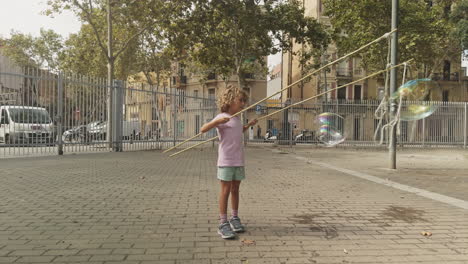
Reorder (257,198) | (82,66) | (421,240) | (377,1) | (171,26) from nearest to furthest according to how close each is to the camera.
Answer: (421,240) → (257,198) → (171,26) → (377,1) → (82,66)

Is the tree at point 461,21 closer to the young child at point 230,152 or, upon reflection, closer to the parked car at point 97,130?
the parked car at point 97,130

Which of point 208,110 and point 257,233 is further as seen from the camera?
point 208,110

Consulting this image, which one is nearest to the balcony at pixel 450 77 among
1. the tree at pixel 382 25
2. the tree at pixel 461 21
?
the tree at pixel 382 25

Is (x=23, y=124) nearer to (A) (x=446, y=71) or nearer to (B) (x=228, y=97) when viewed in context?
(B) (x=228, y=97)

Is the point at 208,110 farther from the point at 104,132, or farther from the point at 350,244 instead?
the point at 350,244

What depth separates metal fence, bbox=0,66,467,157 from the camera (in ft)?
38.9

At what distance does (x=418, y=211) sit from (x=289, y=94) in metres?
39.7

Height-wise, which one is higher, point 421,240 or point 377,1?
point 377,1

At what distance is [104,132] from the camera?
14484 millimetres

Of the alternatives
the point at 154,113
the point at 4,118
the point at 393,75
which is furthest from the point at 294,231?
the point at 154,113

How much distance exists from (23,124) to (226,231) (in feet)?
35.5

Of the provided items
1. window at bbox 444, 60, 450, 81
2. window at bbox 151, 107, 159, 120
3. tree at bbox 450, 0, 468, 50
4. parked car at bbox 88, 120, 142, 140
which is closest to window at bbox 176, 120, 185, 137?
window at bbox 151, 107, 159, 120

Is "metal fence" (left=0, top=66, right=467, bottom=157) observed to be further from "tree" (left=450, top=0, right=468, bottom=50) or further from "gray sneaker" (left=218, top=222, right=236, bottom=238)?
"gray sneaker" (left=218, top=222, right=236, bottom=238)

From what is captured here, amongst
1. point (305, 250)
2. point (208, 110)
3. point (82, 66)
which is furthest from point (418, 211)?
point (82, 66)
